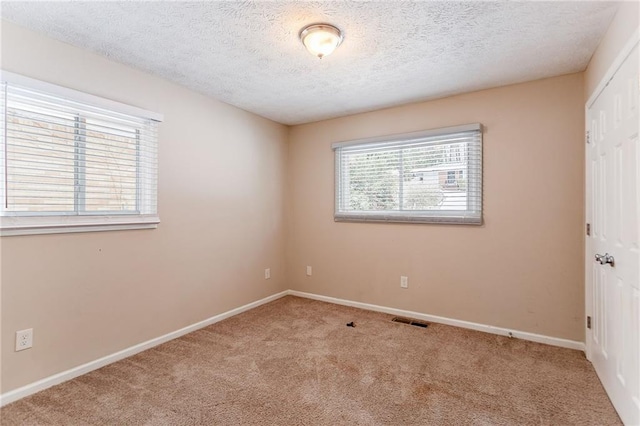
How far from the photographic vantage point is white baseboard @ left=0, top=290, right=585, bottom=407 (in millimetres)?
2068

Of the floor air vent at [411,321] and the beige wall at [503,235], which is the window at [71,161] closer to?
the beige wall at [503,235]

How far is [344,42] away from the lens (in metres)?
2.23

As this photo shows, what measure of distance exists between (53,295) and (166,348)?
0.97 metres

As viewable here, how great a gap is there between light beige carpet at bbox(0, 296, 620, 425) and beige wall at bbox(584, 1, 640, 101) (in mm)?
2140

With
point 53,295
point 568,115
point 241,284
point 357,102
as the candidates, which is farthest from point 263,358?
point 568,115

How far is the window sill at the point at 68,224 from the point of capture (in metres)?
1.98

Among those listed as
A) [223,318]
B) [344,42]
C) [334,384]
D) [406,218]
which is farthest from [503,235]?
[223,318]

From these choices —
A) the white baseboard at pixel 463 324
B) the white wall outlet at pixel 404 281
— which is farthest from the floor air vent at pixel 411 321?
the white wall outlet at pixel 404 281

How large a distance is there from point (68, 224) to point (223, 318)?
177cm

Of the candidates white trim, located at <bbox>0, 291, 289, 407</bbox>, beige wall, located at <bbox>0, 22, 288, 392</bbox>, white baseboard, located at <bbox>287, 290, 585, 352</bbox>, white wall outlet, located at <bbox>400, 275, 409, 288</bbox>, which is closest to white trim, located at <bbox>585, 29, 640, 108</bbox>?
white baseboard, located at <bbox>287, 290, 585, 352</bbox>

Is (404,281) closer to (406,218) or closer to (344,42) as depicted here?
(406,218)

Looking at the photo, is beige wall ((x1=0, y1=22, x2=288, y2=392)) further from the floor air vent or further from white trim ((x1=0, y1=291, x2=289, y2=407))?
the floor air vent

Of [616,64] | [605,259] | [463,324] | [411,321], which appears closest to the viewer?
[616,64]

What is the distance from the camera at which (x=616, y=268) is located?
1.91 metres
